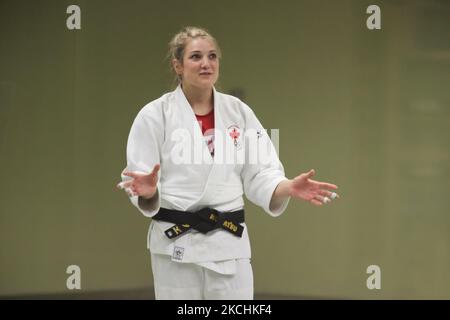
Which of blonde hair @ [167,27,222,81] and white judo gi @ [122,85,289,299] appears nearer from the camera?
white judo gi @ [122,85,289,299]

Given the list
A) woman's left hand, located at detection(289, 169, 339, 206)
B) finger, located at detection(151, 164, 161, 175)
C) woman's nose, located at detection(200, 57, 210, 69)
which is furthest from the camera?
woman's nose, located at detection(200, 57, 210, 69)

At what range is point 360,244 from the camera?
348cm

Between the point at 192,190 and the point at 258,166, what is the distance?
0.27m

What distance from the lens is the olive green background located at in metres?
3.36

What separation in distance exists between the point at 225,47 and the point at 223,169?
1402 millimetres

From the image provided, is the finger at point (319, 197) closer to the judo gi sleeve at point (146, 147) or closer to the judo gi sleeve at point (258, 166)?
the judo gi sleeve at point (258, 166)

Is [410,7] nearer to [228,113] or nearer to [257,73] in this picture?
[257,73]

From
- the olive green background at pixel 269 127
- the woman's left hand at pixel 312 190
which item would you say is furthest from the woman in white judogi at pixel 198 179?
the olive green background at pixel 269 127

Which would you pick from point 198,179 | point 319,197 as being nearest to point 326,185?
point 319,197

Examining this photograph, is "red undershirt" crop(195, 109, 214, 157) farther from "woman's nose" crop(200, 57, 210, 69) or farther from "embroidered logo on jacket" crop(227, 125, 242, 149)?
"woman's nose" crop(200, 57, 210, 69)

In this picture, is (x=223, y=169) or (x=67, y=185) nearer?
(x=223, y=169)

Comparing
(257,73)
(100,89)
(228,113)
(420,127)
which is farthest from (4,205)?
(420,127)

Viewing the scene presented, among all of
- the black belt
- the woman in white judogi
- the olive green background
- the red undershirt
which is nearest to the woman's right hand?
the woman in white judogi

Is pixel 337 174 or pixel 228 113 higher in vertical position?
pixel 228 113
